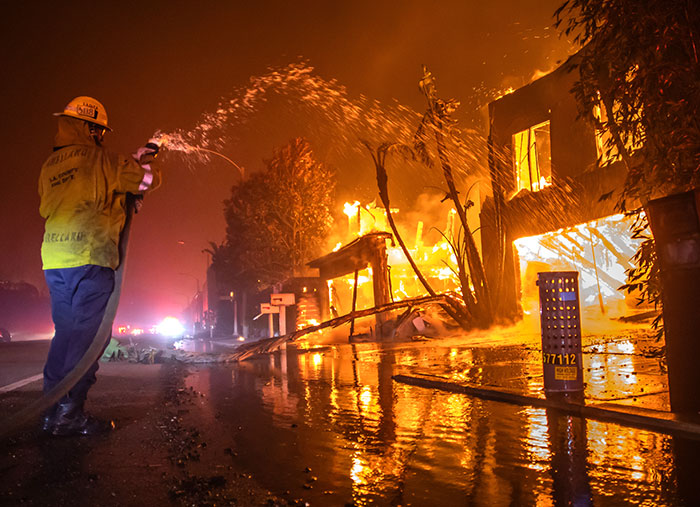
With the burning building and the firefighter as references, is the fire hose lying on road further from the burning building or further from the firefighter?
the burning building

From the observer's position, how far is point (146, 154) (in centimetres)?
468

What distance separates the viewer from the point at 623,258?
704 inches

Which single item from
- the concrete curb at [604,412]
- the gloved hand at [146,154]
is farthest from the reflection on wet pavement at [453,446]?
the gloved hand at [146,154]

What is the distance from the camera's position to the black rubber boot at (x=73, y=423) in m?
4.05

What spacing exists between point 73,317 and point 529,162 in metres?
16.6

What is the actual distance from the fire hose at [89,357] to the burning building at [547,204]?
488 inches

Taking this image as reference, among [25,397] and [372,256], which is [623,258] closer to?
[372,256]

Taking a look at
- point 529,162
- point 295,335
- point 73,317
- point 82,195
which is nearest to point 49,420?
point 73,317

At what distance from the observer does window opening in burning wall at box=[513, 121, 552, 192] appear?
60.3 ft

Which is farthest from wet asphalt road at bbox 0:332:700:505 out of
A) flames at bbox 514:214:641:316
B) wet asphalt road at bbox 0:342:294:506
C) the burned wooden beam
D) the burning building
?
flames at bbox 514:214:641:316

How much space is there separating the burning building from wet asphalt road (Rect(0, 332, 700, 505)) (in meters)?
10.3

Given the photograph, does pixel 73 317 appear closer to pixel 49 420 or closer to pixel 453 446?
pixel 49 420

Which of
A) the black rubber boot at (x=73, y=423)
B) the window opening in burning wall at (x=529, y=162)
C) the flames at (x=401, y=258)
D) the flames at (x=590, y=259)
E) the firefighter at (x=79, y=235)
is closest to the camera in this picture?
the black rubber boot at (x=73, y=423)

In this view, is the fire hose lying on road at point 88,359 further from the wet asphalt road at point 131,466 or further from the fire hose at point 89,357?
the wet asphalt road at point 131,466
